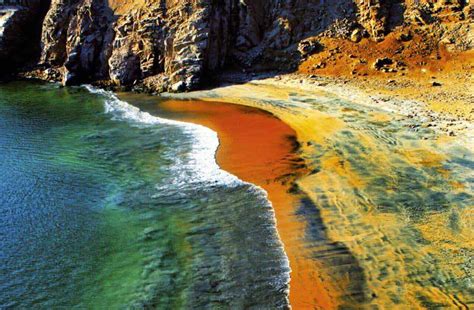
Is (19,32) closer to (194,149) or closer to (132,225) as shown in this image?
(194,149)

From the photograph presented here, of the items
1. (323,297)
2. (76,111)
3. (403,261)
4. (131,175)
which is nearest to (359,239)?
(403,261)

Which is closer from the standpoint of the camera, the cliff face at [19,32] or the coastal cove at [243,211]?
the coastal cove at [243,211]

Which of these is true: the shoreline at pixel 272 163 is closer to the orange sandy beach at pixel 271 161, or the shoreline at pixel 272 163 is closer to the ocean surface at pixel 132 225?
the orange sandy beach at pixel 271 161

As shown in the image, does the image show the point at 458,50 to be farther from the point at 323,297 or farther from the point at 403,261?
the point at 323,297

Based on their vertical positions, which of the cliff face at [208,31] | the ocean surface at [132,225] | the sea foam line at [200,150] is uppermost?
the cliff face at [208,31]

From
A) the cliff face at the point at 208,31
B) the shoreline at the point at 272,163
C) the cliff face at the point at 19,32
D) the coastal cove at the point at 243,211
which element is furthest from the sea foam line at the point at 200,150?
the cliff face at the point at 19,32

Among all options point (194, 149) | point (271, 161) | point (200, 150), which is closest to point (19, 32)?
point (194, 149)

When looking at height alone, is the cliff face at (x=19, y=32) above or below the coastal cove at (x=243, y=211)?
above
